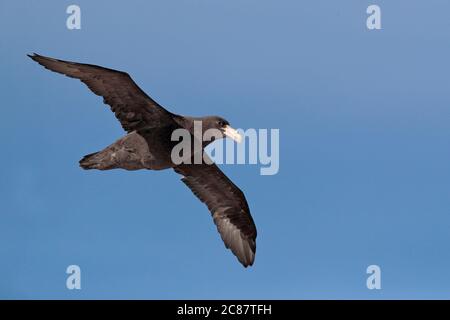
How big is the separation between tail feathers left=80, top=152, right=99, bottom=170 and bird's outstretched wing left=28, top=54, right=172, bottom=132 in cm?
98

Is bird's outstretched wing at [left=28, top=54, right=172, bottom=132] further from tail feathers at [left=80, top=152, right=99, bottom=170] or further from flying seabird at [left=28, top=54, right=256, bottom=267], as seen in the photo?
tail feathers at [left=80, top=152, right=99, bottom=170]

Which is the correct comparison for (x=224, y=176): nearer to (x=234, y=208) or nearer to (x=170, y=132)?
(x=234, y=208)

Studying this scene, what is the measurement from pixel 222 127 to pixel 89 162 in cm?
297

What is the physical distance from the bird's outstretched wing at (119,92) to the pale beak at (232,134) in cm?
133

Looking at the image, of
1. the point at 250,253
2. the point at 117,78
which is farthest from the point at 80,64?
the point at 250,253

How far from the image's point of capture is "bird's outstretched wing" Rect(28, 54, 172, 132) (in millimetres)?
17312

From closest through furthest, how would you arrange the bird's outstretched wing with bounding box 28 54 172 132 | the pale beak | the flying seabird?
the flying seabird
the bird's outstretched wing with bounding box 28 54 172 132
the pale beak

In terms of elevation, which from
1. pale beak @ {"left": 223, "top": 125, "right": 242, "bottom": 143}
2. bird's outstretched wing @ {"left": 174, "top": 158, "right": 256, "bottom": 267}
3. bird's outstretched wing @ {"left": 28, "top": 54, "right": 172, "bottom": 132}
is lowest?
bird's outstretched wing @ {"left": 174, "top": 158, "right": 256, "bottom": 267}

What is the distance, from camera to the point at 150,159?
679 inches

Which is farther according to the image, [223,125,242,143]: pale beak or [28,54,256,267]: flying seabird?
[223,125,242,143]: pale beak

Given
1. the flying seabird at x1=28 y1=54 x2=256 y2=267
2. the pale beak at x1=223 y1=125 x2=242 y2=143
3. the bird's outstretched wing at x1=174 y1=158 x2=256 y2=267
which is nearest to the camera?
the flying seabird at x1=28 y1=54 x2=256 y2=267

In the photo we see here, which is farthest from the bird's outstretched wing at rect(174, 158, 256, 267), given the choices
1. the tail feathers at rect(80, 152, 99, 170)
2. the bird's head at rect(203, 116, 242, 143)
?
the tail feathers at rect(80, 152, 99, 170)
